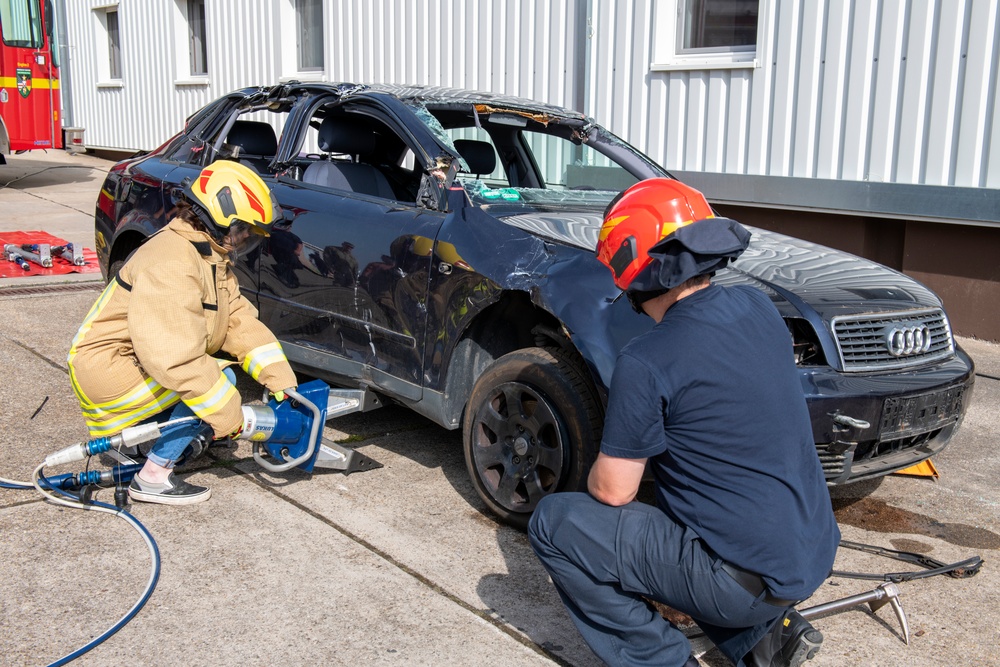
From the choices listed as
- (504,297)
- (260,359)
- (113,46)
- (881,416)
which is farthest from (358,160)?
(113,46)

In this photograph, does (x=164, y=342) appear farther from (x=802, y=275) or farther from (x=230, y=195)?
(x=802, y=275)

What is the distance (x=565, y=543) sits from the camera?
2605mm

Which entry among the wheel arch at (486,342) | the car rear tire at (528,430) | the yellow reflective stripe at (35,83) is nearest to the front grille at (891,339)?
the car rear tire at (528,430)

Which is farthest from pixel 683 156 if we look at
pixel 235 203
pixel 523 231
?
pixel 235 203

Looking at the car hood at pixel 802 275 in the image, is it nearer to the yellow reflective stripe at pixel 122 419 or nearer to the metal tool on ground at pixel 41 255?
the yellow reflective stripe at pixel 122 419

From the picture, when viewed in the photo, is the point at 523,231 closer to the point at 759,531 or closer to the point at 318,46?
the point at 759,531

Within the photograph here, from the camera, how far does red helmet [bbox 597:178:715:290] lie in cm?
252

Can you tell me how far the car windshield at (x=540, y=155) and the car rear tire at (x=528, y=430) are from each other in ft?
3.52

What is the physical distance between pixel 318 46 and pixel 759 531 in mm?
11933

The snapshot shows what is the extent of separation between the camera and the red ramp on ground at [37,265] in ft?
27.9

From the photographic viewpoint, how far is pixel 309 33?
13133 mm

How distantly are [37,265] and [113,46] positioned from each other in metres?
11.1

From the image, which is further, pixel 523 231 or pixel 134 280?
pixel 523 231

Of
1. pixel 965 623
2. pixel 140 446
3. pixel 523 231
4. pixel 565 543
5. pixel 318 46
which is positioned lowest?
pixel 965 623
